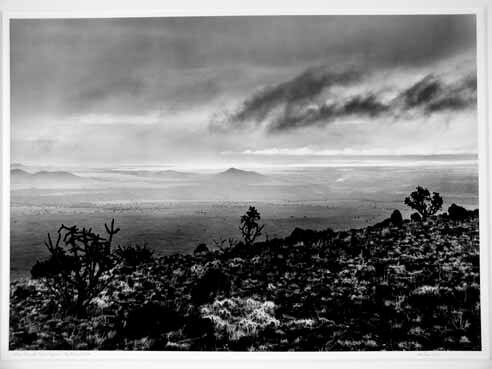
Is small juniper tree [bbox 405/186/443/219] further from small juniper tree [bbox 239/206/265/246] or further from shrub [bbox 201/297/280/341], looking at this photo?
shrub [bbox 201/297/280/341]

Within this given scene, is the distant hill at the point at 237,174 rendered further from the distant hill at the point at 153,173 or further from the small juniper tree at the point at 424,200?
the small juniper tree at the point at 424,200

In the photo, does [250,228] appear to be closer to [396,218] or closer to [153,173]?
[153,173]

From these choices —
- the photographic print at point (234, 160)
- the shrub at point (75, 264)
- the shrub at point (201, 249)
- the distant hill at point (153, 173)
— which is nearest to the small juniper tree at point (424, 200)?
the photographic print at point (234, 160)

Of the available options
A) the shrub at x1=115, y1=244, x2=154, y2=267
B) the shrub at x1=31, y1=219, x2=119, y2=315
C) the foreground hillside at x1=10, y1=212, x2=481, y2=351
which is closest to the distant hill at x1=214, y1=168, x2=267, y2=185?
the foreground hillside at x1=10, y1=212, x2=481, y2=351

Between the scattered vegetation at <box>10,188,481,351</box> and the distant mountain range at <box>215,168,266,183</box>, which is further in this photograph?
the distant mountain range at <box>215,168,266,183</box>

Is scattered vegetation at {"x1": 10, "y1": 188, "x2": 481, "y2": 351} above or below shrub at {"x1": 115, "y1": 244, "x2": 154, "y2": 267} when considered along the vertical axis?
below

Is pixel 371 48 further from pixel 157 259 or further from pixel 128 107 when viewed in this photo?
pixel 157 259

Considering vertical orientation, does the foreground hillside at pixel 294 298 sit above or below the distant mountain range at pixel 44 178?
below
